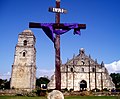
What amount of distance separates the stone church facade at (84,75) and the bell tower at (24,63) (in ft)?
19.6

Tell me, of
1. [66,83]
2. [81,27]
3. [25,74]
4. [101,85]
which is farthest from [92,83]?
[81,27]

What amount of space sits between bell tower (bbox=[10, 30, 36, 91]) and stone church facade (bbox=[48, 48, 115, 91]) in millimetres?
5978

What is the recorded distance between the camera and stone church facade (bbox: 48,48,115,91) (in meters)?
46.6

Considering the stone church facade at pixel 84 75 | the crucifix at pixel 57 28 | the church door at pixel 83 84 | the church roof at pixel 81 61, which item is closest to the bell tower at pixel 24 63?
the stone church facade at pixel 84 75

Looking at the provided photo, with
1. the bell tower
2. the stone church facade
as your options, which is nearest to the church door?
the stone church facade

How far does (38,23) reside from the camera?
10.6 m

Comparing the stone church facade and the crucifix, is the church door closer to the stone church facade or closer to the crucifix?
the stone church facade

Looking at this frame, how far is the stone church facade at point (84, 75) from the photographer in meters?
46.6

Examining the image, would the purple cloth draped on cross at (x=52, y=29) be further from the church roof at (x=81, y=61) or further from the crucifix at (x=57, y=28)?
the church roof at (x=81, y=61)

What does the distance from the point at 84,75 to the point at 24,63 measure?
13.7m

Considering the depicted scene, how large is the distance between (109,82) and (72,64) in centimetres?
893

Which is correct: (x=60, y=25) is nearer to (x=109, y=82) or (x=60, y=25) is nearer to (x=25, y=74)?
(x=25, y=74)

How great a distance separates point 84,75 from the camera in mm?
47812

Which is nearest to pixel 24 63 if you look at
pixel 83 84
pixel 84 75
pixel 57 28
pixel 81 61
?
pixel 81 61
